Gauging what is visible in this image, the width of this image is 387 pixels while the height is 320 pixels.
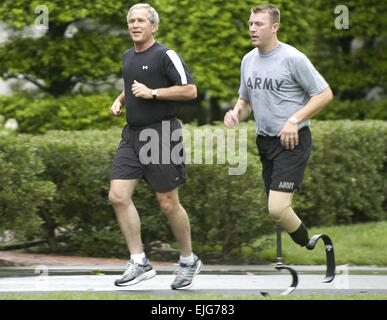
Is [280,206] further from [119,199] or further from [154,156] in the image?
[119,199]

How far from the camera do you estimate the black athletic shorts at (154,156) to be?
692 centimetres

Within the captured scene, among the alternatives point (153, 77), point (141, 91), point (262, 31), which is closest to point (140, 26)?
point (153, 77)

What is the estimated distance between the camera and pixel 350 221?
1152 centimetres

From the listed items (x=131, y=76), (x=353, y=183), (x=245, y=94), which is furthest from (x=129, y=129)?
(x=353, y=183)

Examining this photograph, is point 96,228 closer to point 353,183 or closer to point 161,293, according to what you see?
point 161,293

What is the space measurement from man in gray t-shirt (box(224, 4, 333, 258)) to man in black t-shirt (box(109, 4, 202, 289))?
56 centimetres

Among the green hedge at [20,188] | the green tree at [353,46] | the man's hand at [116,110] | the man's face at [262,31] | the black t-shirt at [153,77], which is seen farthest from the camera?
the green tree at [353,46]

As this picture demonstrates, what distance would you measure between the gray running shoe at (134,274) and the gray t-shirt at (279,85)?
1413mm

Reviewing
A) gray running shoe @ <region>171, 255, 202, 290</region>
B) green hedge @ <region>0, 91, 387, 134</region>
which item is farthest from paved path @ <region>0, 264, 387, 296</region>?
green hedge @ <region>0, 91, 387, 134</region>

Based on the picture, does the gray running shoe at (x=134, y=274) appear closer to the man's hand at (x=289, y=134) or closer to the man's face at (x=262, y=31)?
the man's hand at (x=289, y=134)

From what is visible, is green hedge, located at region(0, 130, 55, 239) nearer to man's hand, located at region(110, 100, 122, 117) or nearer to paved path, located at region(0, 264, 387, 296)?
paved path, located at region(0, 264, 387, 296)

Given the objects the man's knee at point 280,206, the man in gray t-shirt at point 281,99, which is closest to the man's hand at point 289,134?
the man in gray t-shirt at point 281,99
